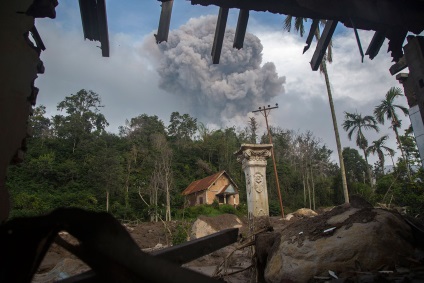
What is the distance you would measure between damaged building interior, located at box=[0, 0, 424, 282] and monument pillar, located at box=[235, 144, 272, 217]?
850cm

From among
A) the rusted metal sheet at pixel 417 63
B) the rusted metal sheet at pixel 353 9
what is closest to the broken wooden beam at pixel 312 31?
the rusted metal sheet at pixel 353 9

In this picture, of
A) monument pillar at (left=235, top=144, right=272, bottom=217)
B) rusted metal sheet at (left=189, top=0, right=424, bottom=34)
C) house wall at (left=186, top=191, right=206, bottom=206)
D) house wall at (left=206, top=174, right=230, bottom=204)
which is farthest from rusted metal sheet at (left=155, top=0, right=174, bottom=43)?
house wall at (left=186, top=191, right=206, bottom=206)

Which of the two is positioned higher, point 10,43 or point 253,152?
point 253,152

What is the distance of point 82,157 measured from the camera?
42.8m

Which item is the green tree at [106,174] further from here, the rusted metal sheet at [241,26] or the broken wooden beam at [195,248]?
the broken wooden beam at [195,248]

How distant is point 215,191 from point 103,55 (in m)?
33.6

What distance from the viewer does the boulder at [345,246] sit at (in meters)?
2.80

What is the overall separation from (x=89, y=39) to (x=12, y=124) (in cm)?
159

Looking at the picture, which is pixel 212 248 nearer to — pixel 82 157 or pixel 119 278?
pixel 119 278

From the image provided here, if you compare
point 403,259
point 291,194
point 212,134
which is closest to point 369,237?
point 403,259

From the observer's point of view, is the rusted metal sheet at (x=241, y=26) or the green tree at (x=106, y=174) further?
the green tree at (x=106, y=174)

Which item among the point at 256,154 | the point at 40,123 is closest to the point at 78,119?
the point at 40,123

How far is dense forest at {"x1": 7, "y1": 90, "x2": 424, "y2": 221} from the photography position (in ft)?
105

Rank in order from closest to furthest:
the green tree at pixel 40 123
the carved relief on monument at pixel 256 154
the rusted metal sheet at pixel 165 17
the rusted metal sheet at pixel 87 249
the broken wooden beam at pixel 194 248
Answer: the rusted metal sheet at pixel 87 249 < the broken wooden beam at pixel 194 248 < the rusted metal sheet at pixel 165 17 < the carved relief on monument at pixel 256 154 < the green tree at pixel 40 123
